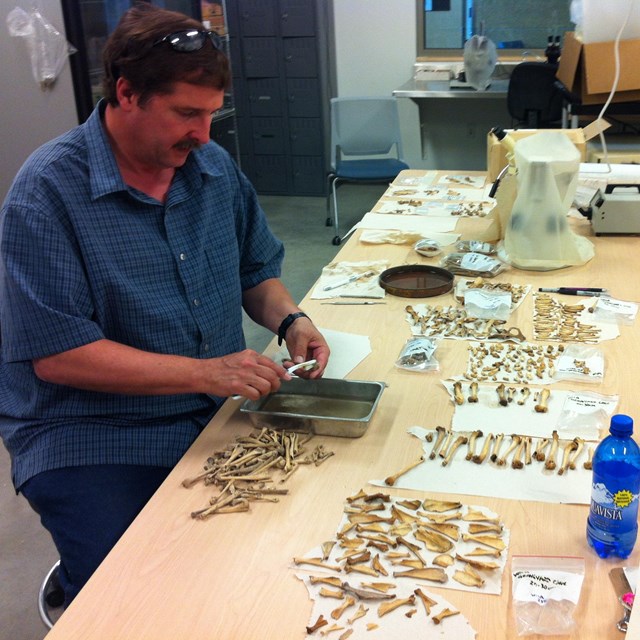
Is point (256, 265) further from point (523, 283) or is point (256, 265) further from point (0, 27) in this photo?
point (0, 27)

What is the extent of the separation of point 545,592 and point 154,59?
1097mm

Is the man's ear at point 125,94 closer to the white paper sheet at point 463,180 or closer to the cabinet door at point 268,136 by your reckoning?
the white paper sheet at point 463,180

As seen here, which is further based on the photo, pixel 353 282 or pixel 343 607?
pixel 353 282

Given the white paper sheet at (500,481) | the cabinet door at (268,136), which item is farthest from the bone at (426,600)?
the cabinet door at (268,136)

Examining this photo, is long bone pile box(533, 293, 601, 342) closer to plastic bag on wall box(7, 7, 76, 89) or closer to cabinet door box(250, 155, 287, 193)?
plastic bag on wall box(7, 7, 76, 89)

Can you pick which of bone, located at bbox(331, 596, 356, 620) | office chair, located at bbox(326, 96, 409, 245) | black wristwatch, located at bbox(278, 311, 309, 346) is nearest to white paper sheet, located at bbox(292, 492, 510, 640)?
bone, located at bbox(331, 596, 356, 620)

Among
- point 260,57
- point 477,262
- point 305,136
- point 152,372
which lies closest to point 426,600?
point 152,372

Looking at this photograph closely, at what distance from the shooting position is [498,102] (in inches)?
216

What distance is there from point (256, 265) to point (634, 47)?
7.73ft

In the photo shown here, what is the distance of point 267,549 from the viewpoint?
1.06 metres

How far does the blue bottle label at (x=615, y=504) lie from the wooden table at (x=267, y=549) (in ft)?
0.20

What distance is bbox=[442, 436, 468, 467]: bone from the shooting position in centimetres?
124

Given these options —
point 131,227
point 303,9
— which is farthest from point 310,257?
point 131,227

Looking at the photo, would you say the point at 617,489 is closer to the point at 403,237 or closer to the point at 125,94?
the point at 125,94
